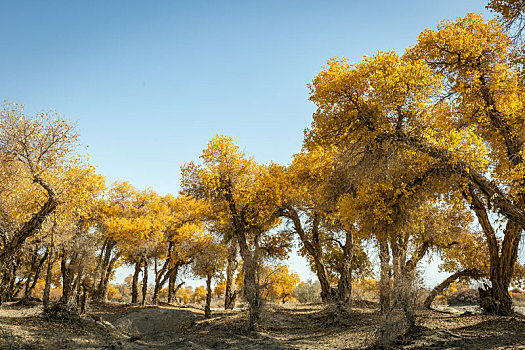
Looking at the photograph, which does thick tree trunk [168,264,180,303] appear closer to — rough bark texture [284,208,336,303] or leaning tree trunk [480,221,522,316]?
rough bark texture [284,208,336,303]

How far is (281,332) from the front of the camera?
12984mm

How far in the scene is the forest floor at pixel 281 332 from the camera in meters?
8.53

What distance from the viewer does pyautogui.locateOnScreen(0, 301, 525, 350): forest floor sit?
8.53 m

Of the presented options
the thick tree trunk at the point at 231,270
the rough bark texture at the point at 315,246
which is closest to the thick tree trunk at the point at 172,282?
the thick tree trunk at the point at 231,270

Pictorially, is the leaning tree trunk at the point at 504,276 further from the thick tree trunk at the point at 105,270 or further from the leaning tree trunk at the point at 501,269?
the thick tree trunk at the point at 105,270

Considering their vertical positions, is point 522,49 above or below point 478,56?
below

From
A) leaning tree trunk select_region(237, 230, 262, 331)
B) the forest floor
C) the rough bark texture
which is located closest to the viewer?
the forest floor

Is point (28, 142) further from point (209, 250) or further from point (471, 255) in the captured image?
point (471, 255)

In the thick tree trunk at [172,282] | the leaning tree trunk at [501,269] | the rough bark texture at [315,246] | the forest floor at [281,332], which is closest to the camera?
the forest floor at [281,332]

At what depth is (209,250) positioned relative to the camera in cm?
1894

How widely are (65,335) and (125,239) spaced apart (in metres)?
13.0

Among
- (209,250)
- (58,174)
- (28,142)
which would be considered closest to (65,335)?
(58,174)

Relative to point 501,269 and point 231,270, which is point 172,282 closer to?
point 231,270

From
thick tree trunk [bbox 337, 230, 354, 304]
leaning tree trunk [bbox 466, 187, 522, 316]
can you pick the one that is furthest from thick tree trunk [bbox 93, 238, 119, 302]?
leaning tree trunk [bbox 466, 187, 522, 316]
